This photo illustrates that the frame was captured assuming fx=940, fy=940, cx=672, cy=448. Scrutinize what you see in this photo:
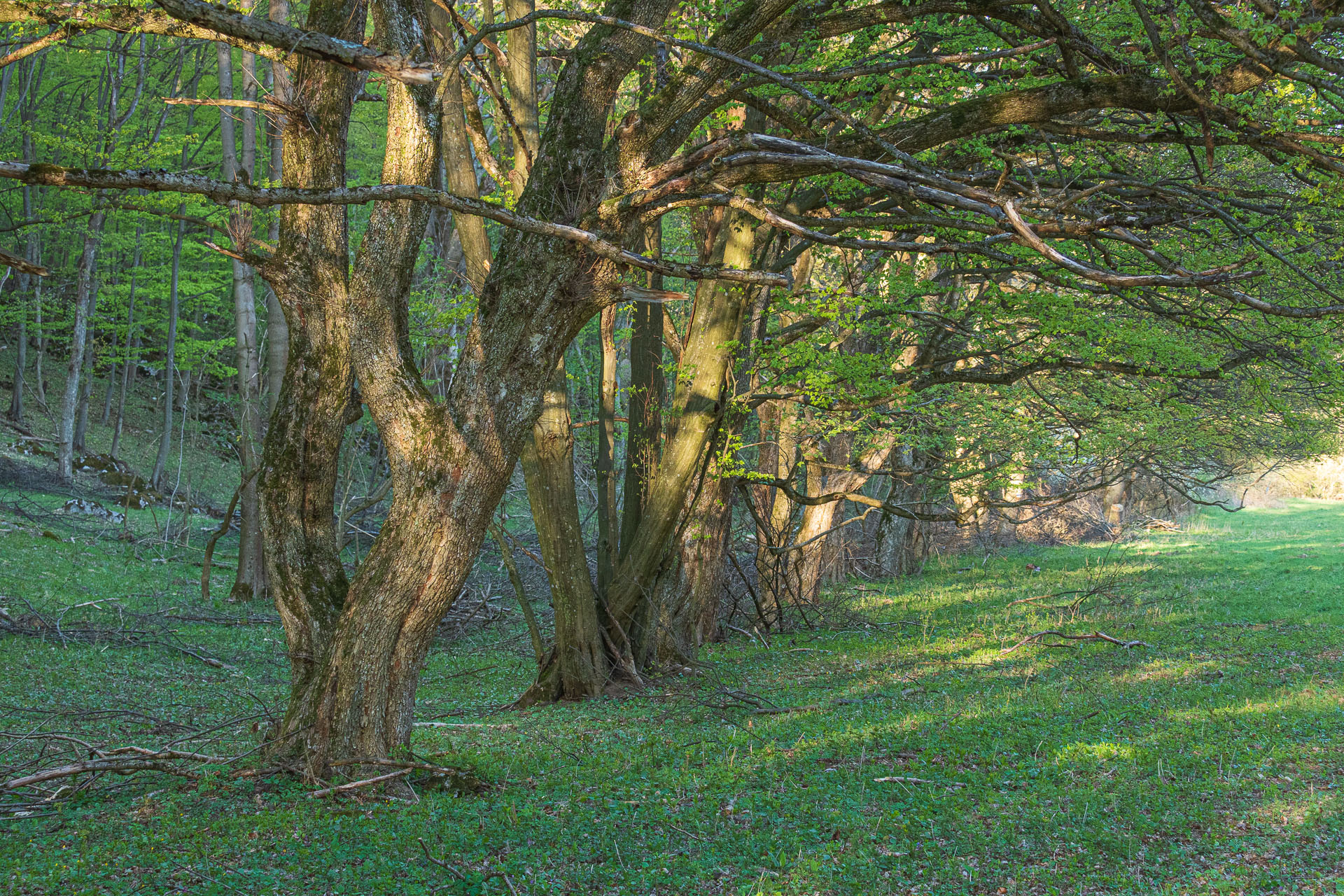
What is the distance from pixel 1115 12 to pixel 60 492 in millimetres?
26289

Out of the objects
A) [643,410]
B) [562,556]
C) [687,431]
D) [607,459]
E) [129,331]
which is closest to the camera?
[562,556]

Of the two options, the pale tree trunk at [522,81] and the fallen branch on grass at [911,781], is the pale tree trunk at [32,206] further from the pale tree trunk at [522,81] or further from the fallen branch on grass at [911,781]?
the fallen branch on grass at [911,781]

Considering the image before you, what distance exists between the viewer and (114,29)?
224 inches

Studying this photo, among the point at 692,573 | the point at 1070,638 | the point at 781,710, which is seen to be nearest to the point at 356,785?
the point at 781,710

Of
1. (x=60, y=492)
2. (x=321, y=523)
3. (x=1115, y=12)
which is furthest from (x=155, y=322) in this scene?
(x=1115, y=12)

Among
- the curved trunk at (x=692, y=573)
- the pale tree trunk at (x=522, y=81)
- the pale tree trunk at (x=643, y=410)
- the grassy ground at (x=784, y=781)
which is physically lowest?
the grassy ground at (x=784, y=781)

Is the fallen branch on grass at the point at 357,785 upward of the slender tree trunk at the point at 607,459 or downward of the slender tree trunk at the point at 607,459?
downward

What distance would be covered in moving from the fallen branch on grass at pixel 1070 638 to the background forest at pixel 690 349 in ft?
0.44

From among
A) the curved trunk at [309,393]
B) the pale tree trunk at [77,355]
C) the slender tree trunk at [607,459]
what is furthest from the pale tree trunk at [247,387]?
the curved trunk at [309,393]

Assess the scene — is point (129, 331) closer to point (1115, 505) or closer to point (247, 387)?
point (247, 387)

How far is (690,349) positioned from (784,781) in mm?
5869

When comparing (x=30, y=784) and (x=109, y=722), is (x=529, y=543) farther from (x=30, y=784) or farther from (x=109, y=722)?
(x=30, y=784)

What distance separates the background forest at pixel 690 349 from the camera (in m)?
6.12

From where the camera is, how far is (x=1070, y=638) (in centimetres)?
1325
